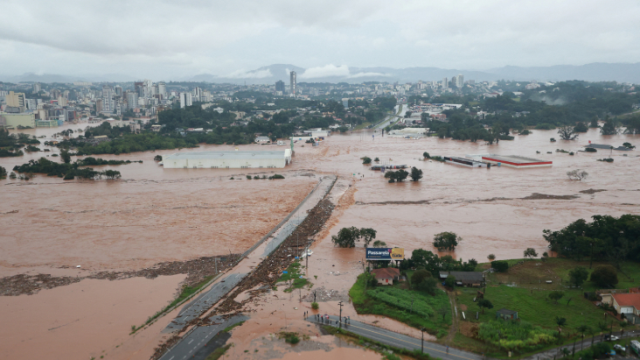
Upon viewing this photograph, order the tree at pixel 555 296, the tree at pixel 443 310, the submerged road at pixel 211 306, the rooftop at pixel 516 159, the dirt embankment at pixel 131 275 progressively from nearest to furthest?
the submerged road at pixel 211 306
the tree at pixel 443 310
the tree at pixel 555 296
the dirt embankment at pixel 131 275
the rooftop at pixel 516 159

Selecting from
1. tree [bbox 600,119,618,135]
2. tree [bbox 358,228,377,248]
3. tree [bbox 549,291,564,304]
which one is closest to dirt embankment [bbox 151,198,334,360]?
tree [bbox 358,228,377,248]

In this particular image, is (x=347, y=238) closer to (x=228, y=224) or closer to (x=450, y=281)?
(x=450, y=281)

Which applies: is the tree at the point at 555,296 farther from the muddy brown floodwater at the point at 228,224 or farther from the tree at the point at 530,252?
the muddy brown floodwater at the point at 228,224

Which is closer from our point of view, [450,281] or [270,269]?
[450,281]

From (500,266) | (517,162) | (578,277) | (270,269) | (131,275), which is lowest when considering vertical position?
(131,275)

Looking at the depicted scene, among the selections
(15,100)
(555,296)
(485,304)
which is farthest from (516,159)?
(15,100)

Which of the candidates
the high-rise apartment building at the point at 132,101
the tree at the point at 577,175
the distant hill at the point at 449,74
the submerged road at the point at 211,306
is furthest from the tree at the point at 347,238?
the distant hill at the point at 449,74

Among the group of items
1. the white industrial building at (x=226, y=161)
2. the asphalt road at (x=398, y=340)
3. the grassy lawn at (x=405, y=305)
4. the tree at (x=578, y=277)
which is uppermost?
the white industrial building at (x=226, y=161)
